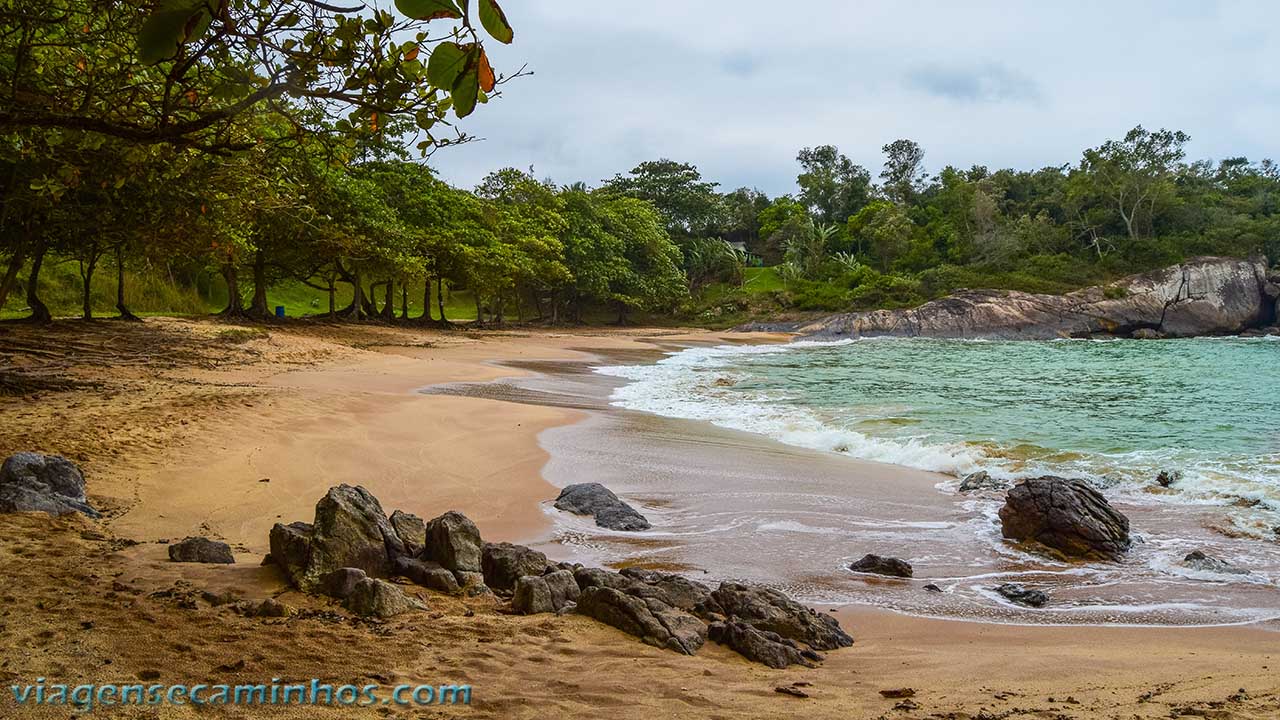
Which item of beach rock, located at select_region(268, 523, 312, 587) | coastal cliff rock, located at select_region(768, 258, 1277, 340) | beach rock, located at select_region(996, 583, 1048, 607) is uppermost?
coastal cliff rock, located at select_region(768, 258, 1277, 340)

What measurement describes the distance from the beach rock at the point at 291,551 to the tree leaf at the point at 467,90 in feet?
11.7

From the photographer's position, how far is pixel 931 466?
1032cm

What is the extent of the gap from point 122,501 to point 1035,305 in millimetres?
50618

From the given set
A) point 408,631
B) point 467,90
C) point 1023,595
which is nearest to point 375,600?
point 408,631

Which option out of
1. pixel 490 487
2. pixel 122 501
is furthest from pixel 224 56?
pixel 490 487

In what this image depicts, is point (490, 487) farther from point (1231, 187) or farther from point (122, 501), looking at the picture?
point (1231, 187)

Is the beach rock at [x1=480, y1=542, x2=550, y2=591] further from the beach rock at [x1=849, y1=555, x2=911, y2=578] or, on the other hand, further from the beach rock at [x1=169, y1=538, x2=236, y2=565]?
the beach rock at [x1=849, y1=555, x2=911, y2=578]

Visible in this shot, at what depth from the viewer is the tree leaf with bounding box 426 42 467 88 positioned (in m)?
1.61

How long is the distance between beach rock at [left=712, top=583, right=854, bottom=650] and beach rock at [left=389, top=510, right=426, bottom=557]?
6.56 feet

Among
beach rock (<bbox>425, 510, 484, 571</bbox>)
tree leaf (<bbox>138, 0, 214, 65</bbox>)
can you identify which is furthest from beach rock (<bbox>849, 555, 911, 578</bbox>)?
tree leaf (<bbox>138, 0, 214, 65</bbox>)

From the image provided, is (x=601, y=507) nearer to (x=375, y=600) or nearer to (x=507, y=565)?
(x=507, y=565)

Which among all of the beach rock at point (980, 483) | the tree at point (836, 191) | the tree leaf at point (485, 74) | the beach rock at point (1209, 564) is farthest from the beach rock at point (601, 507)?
the tree at point (836, 191)

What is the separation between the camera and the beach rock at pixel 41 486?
5.35 m

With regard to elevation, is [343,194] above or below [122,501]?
above
